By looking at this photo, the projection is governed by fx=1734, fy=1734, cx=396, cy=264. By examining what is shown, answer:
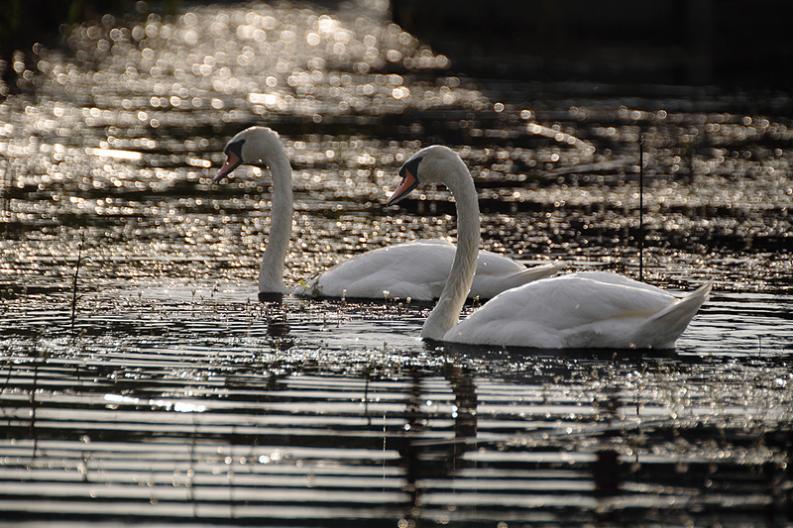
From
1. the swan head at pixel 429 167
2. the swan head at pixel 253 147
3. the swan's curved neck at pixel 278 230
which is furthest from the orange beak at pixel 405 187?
the swan head at pixel 253 147

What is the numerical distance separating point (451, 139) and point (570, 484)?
16938mm

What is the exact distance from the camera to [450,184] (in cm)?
1144

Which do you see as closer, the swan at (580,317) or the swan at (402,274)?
the swan at (580,317)

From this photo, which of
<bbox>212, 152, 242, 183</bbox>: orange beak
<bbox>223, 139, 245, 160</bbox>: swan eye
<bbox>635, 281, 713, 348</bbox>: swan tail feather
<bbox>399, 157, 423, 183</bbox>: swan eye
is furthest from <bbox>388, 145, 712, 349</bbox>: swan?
<bbox>223, 139, 245, 160</bbox>: swan eye

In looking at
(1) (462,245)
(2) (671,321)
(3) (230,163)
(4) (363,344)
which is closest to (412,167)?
(1) (462,245)

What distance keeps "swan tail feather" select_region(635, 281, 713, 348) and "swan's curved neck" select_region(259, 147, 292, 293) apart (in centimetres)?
366

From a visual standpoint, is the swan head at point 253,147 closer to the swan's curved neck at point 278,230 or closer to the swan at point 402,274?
the swan's curved neck at point 278,230

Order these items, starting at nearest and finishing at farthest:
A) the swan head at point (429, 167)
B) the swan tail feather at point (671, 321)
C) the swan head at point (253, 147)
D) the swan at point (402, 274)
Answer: the swan tail feather at point (671, 321) < the swan head at point (429, 167) < the swan at point (402, 274) < the swan head at point (253, 147)

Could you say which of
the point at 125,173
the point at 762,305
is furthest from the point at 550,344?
the point at 125,173

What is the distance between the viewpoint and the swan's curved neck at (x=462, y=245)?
11227 millimetres

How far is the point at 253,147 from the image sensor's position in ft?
47.3

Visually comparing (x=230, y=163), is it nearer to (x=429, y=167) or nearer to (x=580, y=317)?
(x=429, y=167)

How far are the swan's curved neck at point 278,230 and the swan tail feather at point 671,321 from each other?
3.66 m

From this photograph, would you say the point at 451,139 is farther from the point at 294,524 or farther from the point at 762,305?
the point at 294,524
